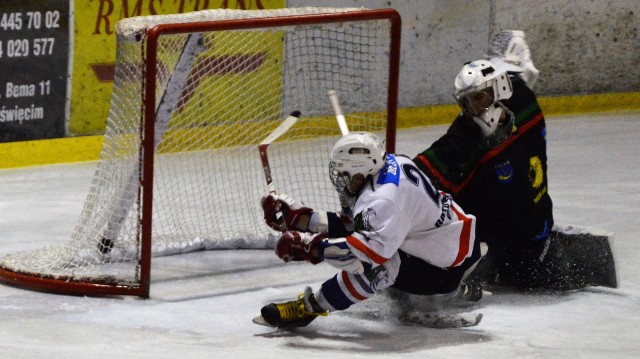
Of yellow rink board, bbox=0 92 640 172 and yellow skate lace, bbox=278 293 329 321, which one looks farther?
yellow rink board, bbox=0 92 640 172

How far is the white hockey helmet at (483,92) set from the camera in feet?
15.8

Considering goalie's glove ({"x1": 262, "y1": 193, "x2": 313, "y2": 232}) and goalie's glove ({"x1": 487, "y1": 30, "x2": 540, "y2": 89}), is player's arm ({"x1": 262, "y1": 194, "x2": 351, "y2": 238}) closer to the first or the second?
goalie's glove ({"x1": 262, "y1": 193, "x2": 313, "y2": 232})

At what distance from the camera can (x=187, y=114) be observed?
250 inches

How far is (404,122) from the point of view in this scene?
897 centimetres

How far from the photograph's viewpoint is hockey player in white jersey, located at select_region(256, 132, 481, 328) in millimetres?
4250

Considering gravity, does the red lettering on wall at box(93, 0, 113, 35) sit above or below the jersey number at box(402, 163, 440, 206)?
above

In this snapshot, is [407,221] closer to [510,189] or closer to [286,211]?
[286,211]

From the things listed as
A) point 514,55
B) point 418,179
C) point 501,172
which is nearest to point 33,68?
point 514,55

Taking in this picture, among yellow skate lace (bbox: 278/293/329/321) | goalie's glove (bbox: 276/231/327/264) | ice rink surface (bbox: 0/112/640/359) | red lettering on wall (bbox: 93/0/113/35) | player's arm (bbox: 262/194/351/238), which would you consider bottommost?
ice rink surface (bbox: 0/112/640/359)

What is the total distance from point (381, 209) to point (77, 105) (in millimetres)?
3865

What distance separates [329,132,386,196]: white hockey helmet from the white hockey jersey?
6 centimetres

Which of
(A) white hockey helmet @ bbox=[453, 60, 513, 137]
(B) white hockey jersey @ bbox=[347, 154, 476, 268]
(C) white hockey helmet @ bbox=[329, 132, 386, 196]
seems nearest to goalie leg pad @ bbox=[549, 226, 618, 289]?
(A) white hockey helmet @ bbox=[453, 60, 513, 137]

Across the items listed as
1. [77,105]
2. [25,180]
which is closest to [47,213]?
[25,180]

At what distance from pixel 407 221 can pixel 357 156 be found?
27cm
